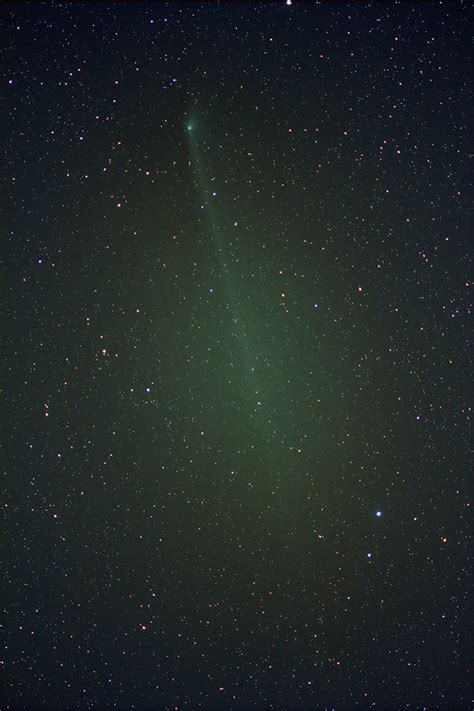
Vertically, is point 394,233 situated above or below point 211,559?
above

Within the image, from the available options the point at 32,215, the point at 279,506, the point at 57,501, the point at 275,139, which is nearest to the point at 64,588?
the point at 57,501

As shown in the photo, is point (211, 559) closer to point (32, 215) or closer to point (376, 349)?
point (376, 349)

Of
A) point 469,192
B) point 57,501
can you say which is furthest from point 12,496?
point 469,192

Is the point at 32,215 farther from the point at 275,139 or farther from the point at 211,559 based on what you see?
the point at 211,559

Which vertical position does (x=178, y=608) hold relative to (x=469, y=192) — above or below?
below

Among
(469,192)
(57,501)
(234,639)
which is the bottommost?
(234,639)

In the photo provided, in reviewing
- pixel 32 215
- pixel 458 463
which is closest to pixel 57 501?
pixel 32 215
